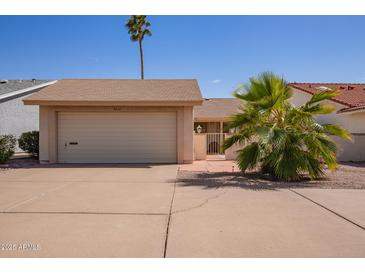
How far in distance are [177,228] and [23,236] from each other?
2.16m

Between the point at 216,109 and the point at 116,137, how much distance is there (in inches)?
531

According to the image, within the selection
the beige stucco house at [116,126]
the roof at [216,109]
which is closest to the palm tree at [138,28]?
the roof at [216,109]

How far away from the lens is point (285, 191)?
7.49 meters

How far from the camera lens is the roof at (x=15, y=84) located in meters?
19.9

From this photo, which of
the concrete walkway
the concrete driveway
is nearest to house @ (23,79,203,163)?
the concrete walkway

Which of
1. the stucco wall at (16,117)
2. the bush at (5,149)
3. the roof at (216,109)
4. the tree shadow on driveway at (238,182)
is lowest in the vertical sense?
the tree shadow on driveway at (238,182)

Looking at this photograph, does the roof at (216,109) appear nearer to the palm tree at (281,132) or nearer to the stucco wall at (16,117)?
the stucco wall at (16,117)

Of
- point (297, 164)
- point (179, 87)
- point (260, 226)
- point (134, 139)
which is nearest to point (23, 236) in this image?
point (260, 226)

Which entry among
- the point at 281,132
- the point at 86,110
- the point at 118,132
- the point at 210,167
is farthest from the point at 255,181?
the point at 86,110

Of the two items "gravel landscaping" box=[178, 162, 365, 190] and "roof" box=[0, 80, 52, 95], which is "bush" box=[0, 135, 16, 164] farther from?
"gravel landscaping" box=[178, 162, 365, 190]

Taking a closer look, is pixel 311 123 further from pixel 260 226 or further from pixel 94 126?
pixel 94 126

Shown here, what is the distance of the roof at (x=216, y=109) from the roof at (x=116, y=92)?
7152 millimetres

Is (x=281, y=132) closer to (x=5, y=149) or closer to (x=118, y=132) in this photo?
(x=118, y=132)

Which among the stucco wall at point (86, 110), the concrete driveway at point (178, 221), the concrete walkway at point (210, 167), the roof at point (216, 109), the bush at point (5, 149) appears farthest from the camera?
the roof at point (216, 109)
